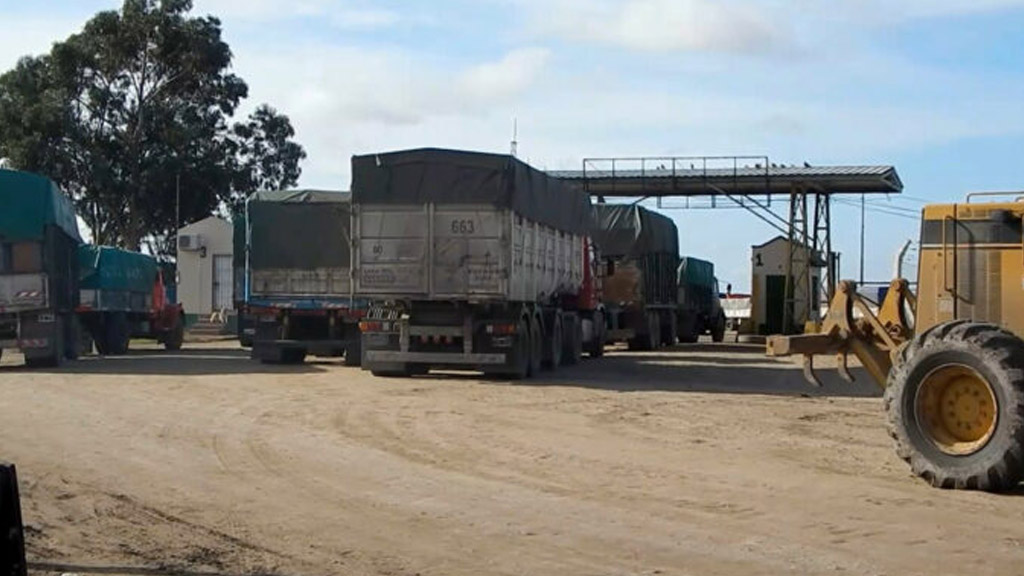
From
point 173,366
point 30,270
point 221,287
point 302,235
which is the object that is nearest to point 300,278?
point 302,235

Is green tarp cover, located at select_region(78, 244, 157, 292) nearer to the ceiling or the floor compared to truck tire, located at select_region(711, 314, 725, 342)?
nearer to the ceiling

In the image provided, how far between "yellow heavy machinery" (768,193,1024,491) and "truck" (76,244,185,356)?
2065cm

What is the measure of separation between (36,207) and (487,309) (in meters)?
9.48

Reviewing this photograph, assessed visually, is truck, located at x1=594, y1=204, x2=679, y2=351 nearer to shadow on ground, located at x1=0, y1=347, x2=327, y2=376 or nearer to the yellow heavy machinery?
shadow on ground, located at x1=0, y1=347, x2=327, y2=376

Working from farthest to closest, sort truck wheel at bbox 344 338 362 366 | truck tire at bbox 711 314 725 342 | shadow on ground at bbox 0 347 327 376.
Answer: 1. truck tire at bbox 711 314 725 342
2. truck wheel at bbox 344 338 362 366
3. shadow on ground at bbox 0 347 327 376

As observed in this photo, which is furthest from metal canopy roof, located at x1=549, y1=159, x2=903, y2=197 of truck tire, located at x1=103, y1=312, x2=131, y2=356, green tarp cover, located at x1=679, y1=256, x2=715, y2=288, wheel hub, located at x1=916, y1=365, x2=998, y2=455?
wheel hub, located at x1=916, y1=365, x2=998, y2=455

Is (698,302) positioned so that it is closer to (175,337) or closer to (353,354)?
(175,337)

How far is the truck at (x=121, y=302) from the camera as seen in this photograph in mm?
33406

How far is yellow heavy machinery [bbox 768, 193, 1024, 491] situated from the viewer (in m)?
11.2

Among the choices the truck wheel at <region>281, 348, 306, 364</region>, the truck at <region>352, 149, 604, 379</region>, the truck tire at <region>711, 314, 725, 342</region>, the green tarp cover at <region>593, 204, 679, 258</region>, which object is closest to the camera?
the truck at <region>352, 149, 604, 379</region>

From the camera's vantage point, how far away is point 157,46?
58.3m

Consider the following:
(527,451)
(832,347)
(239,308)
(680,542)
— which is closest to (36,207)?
(239,308)

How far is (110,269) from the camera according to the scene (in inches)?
1347

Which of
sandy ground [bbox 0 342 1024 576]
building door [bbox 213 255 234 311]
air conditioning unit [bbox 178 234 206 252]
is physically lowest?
sandy ground [bbox 0 342 1024 576]
